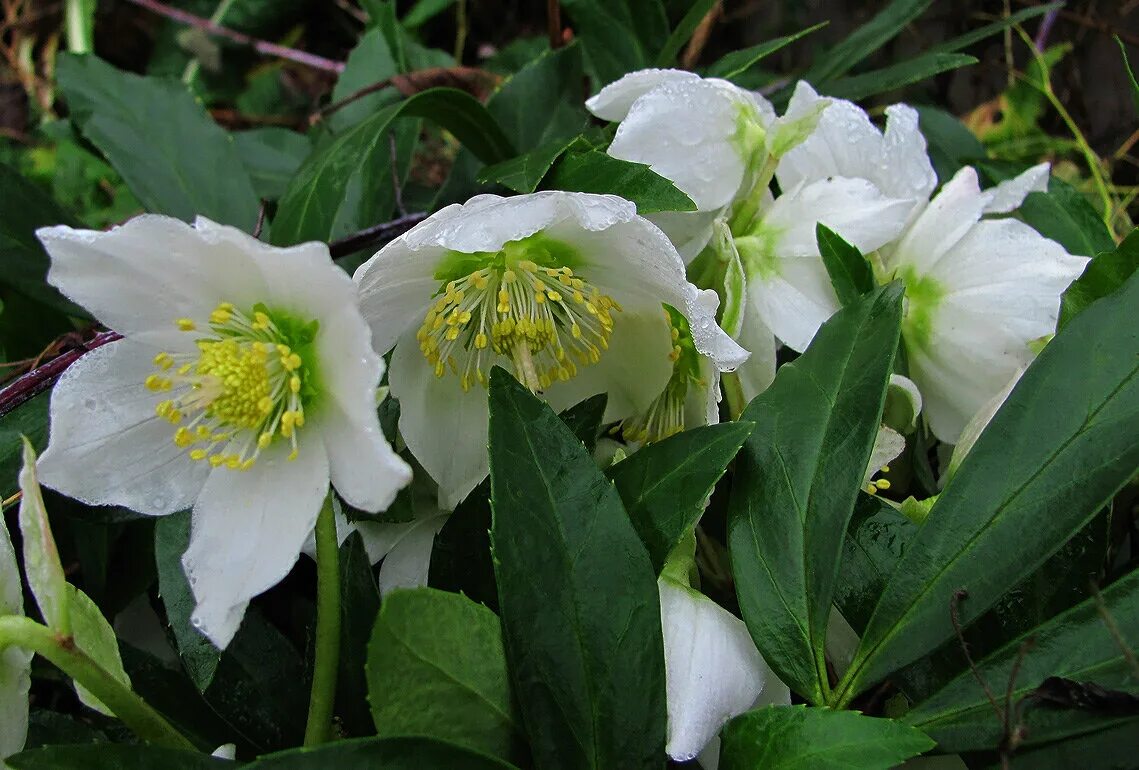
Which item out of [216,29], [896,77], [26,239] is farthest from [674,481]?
[216,29]

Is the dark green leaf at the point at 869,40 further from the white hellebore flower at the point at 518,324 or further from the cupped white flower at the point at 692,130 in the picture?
the white hellebore flower at the point at 518,324

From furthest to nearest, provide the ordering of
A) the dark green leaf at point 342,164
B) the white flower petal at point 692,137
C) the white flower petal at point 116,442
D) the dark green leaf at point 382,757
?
the dark green leaf at point 342,164
the white flower petal at point 692,137
the white flower petal at point 116,442
the dark green leaf at point 382,757

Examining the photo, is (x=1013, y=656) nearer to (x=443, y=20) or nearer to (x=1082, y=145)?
(x=1082, y=145)

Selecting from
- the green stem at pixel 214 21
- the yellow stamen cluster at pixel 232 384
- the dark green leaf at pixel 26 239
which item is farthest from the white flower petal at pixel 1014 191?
the green stem at pixel 214 21

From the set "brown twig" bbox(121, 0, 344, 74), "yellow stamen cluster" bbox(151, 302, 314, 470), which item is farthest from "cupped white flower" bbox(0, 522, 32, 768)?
"brown twig" bbox(121, 0, 344, 74)

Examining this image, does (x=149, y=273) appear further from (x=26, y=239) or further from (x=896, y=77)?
(x=896, y=77)

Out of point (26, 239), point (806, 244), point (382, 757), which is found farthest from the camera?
point (26, 239)
